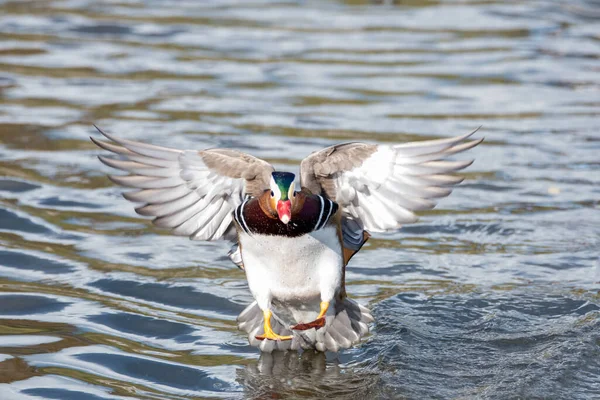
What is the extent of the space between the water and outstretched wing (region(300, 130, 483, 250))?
2.89 ft

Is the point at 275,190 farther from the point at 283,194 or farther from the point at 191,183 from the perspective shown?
the point at 191,183

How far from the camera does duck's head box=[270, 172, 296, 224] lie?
19.2ft

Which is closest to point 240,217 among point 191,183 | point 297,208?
point 297,208

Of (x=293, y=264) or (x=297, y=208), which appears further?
(x=293, y=264)

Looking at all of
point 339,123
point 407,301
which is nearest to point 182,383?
point 407,301

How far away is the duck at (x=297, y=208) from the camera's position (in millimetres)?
6172

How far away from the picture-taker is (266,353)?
6.70 meters

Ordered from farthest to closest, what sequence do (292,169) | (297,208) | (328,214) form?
1. (292,169)
2. (328,214)
3. (297,208)

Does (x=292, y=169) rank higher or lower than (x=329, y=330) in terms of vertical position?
higher

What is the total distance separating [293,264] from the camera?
6238mm

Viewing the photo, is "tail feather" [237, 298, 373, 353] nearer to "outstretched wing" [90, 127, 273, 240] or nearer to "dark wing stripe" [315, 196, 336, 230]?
"outstretched wing" [90, 127, 273, 240]

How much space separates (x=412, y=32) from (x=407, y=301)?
29.1 feet

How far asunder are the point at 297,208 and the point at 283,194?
0.19m

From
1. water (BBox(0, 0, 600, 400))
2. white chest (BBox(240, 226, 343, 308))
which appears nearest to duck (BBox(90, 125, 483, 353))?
white chest (BBox(240, 226, 343, 308))
